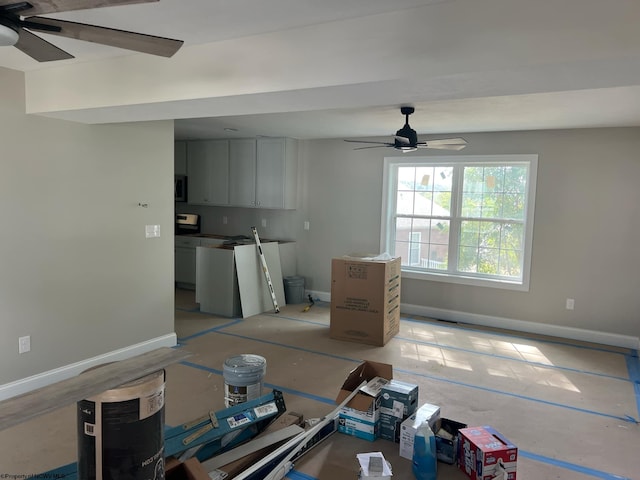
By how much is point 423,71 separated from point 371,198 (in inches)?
170

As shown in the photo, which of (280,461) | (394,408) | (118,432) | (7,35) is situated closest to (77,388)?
(118,432)

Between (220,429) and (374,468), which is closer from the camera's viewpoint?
(374,468)

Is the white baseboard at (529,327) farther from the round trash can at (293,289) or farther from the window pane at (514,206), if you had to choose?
the round trash can at (293,289)

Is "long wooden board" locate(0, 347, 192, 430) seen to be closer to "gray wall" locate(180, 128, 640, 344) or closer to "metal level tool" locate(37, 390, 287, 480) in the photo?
"metal level tool" locate(37, 390, 287, 480)

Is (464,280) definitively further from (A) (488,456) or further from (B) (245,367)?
(B) (245,367)

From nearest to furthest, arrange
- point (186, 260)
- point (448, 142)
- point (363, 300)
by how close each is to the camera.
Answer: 1. point (448, 142)
2. point (363, 300)
3. point (186, 260)

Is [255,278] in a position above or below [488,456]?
above

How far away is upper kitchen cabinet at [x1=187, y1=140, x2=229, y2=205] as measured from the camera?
7.32 m

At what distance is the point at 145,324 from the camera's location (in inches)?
178

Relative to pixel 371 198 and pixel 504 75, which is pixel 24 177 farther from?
pixel 371 198

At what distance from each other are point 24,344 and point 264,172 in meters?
4.13

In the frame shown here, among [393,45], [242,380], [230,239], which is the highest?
[393,45]

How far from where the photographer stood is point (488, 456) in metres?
2.43

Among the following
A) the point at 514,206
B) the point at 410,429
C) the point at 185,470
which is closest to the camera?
the point at 185,470
